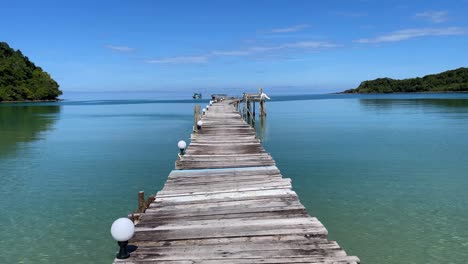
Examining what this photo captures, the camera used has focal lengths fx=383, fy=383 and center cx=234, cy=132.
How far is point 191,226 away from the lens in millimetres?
6801

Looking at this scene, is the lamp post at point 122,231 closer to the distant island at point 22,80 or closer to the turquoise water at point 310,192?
the turquoise water at point 310,192

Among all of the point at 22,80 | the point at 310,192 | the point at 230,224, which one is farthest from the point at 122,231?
the point at 22,80

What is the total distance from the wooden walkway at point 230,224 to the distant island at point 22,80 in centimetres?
13126

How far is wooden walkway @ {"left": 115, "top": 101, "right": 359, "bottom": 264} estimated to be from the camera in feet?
18.3

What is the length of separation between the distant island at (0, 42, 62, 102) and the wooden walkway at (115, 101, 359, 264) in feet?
431

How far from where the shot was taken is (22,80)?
130m

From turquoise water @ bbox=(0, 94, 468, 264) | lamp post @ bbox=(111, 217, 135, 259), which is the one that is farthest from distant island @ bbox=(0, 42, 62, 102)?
lamp post @ bbox=(111, 217, 135, 259)

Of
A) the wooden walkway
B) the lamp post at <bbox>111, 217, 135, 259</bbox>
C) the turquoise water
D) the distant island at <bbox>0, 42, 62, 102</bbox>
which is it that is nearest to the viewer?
the lamp post at <bbox>111, 217, 135, 259</bbox>

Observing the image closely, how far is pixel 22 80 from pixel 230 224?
144233mm

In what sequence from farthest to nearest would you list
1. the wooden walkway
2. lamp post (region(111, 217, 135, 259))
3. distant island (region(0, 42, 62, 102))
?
distant island (region(0, 42, 62, 102)) → the wooden walkway → lamp post (region(111, 217, 135, 259))

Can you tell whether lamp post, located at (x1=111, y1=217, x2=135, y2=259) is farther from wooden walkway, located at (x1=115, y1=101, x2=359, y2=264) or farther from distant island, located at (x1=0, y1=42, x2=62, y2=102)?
distant island, located at (x1=0, y1=42, x2=62, y2=102)

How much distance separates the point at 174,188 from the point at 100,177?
836 centimetres

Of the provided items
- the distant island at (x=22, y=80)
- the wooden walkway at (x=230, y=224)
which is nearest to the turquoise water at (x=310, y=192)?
the wooden walkway at (x=230, y=224)

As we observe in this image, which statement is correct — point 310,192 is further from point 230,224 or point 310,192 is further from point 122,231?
point 122,231
